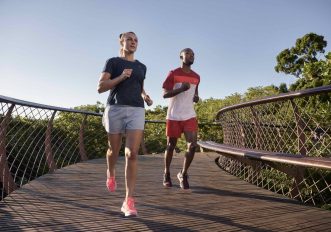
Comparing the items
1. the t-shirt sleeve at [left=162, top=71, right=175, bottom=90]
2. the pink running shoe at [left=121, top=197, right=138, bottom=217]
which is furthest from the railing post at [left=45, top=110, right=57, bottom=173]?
the pink running shoe at [left=121, top=197, right=138, bottom=217]

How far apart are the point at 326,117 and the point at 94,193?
6.58 m

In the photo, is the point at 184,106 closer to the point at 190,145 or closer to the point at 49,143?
the point at 190,145

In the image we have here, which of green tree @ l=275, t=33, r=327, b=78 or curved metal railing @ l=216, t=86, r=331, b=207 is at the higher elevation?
green tree @ l=275, t=33, r=327, b=78

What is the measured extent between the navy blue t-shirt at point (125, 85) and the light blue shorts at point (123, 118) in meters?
0.05

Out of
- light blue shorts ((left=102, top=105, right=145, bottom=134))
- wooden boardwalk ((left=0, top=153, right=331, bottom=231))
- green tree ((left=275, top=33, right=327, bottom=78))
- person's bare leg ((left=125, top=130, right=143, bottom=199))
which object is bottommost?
wooden boardwalk ((left=0, top=153, right=331, bottom=231))

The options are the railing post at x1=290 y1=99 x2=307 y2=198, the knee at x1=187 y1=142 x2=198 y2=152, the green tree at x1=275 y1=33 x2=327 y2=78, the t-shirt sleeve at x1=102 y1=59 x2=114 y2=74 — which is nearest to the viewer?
the t-shirt sleeve at x1=102 y1=59 x2=114 y2=74

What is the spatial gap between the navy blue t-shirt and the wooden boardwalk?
1.00 metres

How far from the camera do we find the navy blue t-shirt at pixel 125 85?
316 centimetres

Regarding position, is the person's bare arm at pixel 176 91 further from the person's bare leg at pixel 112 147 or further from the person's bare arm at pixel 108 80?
the person's bare arm at pixel 108 80

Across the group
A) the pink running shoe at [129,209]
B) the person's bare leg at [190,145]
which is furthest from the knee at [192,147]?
the pink running shoe at [129,209]

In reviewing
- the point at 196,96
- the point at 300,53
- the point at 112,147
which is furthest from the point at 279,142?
the point at 300,53

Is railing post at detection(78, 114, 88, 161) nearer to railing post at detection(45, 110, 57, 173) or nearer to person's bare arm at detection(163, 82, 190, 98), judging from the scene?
railing post at detection(45, 110, 57, 173)

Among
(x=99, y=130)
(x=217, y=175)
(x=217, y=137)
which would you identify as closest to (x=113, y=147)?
(x=217, y=175)

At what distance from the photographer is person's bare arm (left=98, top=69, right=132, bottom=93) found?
9.89ft
